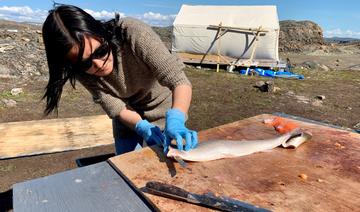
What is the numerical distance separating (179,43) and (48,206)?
15046 mm

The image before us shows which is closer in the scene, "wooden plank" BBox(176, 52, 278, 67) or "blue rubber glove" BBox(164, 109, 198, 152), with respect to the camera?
"blue rubber glove" BBox(164, 109, 198, 152)

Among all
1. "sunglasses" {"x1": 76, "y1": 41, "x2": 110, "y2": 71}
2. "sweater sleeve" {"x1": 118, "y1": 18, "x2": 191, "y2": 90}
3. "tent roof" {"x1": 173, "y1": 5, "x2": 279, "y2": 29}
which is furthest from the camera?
"tent roof" {"x1": 173, "y1": 5, "x2": 279, "y2": 29}

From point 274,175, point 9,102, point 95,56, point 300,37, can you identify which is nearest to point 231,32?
point 9,102

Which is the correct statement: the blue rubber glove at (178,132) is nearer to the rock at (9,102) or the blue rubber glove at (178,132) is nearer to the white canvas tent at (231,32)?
the rock at (9,102)

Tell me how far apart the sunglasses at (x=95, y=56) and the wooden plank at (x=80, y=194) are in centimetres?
61

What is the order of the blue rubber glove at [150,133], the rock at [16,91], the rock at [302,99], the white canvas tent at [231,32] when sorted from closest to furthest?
the blue rubber glove at [150,133] < the rock at [16,91] < the rock at [302,99] < the white canvas tent at [231,32]

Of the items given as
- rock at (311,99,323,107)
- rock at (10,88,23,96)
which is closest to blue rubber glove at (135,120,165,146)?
rock at (10,88,23,96)

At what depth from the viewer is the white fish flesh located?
2.04 meters

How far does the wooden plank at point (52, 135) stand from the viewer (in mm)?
4961

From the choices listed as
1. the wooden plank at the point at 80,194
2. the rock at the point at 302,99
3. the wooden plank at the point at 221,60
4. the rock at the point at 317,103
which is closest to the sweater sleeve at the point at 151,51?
the wooden plank at the point at 80,194

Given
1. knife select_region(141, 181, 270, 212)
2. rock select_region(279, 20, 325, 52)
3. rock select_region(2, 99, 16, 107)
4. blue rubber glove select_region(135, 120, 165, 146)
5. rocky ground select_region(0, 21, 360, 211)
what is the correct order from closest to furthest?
knife select_region(141, 181, 270, 212), blue rubber glove select_region(135, 120, 165, 146), rocky ground select_region(0, 21, 360, 211), rock select_region(2, 99, 16, 107), rock select_region(279, 20, 325, 52)

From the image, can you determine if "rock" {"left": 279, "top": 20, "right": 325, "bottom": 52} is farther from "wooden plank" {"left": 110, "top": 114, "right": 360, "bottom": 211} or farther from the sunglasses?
the sunglasses

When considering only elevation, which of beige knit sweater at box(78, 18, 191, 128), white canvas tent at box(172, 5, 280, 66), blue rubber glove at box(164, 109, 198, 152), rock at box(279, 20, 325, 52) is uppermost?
beige knit sweater at box(78, 18, 191, 128)

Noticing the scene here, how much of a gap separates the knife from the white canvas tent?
13.8 meters
